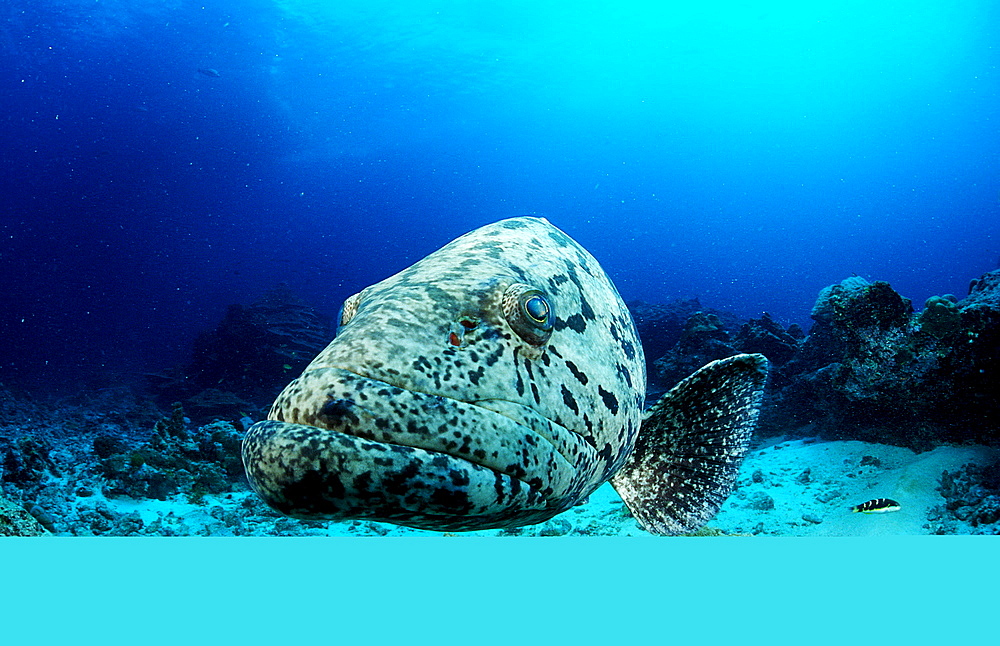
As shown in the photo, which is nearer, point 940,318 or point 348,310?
point 348,310

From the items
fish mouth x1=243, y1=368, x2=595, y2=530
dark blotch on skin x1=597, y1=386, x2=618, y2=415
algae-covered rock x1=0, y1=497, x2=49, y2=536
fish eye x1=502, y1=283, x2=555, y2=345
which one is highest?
fish eye x1=502, y1=283, x2=555, y2=345

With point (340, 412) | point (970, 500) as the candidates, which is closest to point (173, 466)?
point (340, 412)

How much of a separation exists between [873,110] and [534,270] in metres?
79.6

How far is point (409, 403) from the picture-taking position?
1350mm

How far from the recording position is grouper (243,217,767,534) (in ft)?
4.12

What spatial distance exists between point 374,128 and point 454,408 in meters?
47.6

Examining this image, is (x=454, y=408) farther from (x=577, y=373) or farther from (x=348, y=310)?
(x=348, y=310)

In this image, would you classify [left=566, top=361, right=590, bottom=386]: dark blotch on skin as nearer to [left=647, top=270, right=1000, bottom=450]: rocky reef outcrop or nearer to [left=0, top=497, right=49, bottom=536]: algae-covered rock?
[left=0, top=497, right=49, bottom=536]: algae-covered rock

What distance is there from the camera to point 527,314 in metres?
1.75

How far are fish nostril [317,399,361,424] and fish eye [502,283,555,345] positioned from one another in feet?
2.32

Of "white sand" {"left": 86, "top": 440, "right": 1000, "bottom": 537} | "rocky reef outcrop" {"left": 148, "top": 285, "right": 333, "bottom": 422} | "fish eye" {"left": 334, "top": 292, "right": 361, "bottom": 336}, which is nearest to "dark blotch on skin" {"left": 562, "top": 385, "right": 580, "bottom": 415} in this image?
"fish eye" {"left": 334, "top": 292, "right": 361, "bottom": 336}

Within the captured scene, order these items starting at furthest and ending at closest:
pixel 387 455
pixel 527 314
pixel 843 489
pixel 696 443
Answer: pixel 843 489 < pixel 696 443 < pixel 527 314 < pixel 387 455

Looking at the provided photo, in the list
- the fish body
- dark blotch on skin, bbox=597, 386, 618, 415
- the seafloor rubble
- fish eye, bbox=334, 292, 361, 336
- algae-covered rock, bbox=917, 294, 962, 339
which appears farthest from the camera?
algae-covered rock, bbox=917, 294, 962, 339

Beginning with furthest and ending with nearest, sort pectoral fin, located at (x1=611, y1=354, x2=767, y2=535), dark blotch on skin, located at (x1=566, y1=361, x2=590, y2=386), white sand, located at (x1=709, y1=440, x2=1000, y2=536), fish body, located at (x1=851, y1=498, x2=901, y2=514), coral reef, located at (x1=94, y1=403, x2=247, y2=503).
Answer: coral reef, located at (x1=94, y1=403, x2=247, y2=503), white sand, located at (x1=709, y1=440, x2=1000, y2=536), fish body, located at (x1=851, y1=498, x2=901, y2=514), pectoral fin, located at (x1=611, y1=354, x2=767, y2=535), dark blotch on skin, located at (x1=566, y1=361, x2=590, y2=386)
